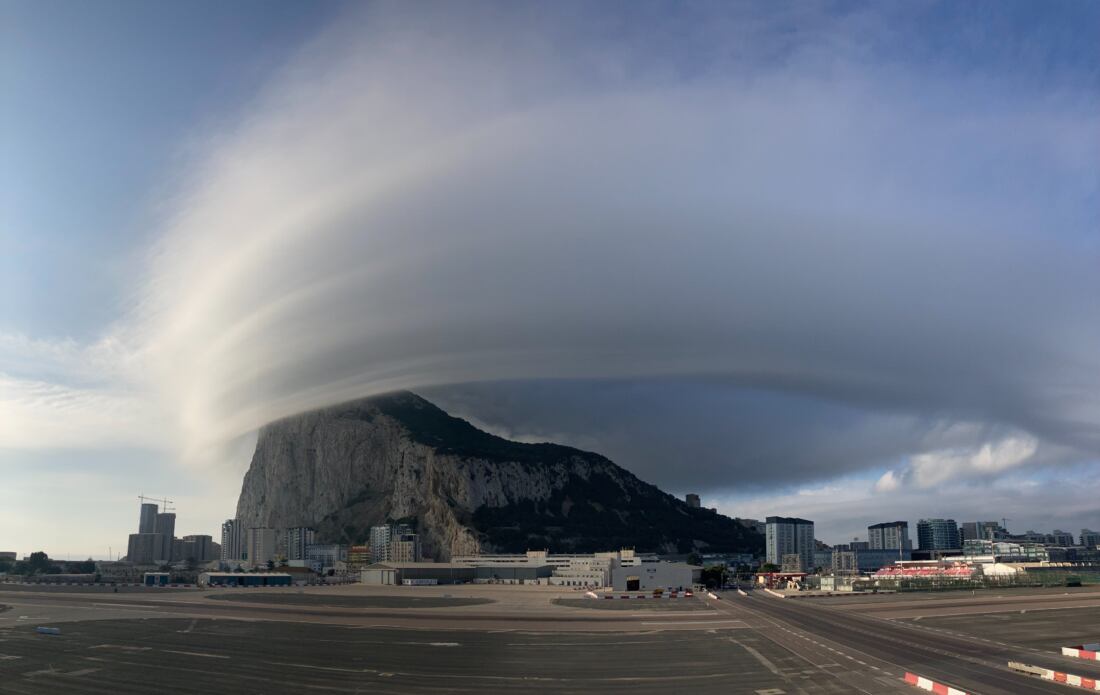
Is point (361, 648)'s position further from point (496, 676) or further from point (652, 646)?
point (652, 646)

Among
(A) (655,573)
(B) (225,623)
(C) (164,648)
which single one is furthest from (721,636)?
(A) (655,573)

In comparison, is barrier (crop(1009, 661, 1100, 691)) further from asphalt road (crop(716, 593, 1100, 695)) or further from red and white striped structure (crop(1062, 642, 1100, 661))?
red and white striped structure (crop(1062, 642, 1100, 661))

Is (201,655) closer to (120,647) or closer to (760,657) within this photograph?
(120,647)

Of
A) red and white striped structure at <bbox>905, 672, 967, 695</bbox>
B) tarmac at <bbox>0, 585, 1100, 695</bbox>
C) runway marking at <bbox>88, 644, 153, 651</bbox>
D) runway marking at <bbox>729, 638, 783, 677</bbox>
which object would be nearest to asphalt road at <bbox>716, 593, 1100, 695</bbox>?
tarmac at <bbox>0, 585, 1100, 695</bbox>

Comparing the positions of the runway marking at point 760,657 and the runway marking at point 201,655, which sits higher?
the runway marking at point 760,657

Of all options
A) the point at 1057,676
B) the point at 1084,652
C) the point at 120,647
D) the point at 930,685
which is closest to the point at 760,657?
the point at 930,685

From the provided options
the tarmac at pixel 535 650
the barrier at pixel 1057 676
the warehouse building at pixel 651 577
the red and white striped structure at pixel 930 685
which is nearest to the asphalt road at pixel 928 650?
the tarmac at pixel 535 650

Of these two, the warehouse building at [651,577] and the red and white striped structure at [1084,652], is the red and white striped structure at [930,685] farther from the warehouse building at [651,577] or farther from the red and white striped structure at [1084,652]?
Answer: the warehouse building at [651,577]
